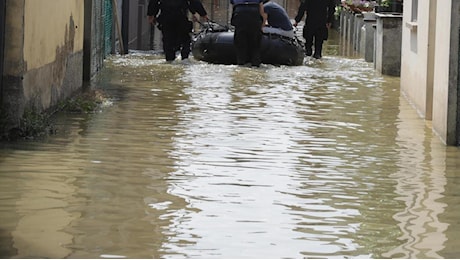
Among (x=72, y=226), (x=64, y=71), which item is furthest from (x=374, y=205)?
(x=64, y=71)

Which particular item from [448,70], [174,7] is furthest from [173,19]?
[448,70]

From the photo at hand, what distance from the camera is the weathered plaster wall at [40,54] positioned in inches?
500

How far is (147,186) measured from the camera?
A: 1020 cm

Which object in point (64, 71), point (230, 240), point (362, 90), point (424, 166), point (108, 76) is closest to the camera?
point (230, 240)

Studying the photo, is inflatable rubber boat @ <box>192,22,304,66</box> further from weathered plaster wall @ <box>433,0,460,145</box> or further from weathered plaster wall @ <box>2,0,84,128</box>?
weathered plaster wall @ <box>433,0,460,145</box>

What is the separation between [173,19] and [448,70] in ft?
40.3

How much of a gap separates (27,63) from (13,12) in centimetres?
77

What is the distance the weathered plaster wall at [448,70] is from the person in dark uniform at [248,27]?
33.9ft

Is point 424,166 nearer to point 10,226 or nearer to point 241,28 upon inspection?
point 10,226

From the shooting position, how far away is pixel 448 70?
13523 mm

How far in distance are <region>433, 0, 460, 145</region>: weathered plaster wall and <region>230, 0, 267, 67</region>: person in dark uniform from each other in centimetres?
1033

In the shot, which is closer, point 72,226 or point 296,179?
point 72,226

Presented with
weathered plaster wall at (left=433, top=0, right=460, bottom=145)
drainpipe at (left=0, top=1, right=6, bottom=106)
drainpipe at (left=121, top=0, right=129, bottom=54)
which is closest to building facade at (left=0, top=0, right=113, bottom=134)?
drainpipe at (left=0, top=1, right=6, bottom=106)

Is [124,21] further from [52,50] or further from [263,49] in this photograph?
[52,50]
